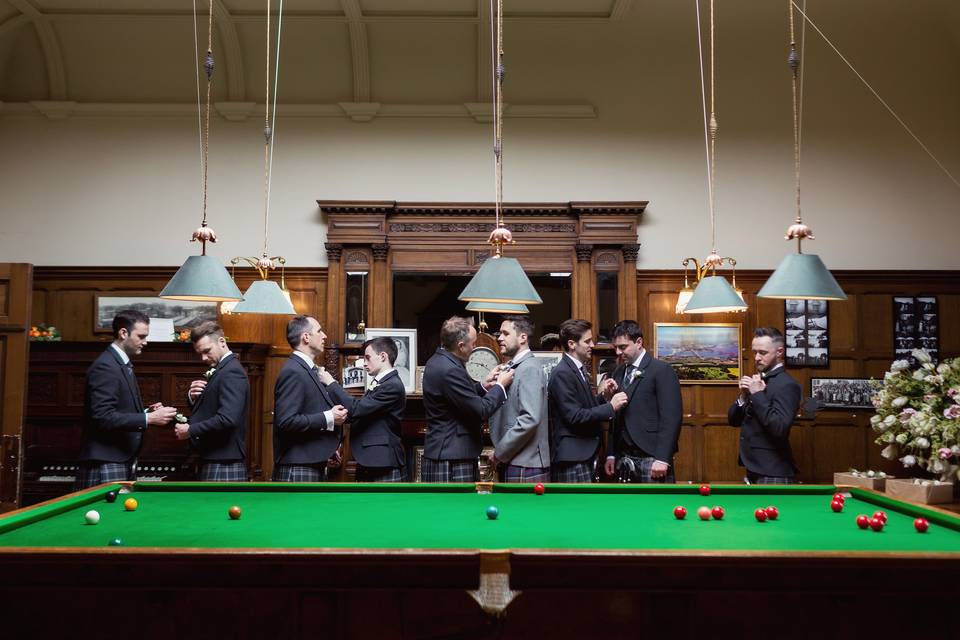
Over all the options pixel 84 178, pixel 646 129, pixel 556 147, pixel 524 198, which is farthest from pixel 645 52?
pixel 84 178

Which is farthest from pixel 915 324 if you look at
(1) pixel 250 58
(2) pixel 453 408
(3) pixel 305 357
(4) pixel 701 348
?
(1) pixel 250 58

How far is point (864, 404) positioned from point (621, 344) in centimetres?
494

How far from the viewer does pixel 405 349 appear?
8.67m

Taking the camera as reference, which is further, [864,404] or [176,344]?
[864,404]

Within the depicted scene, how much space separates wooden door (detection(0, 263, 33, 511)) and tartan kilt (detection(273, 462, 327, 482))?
164 cm

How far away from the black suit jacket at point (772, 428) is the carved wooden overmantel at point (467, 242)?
393 cm

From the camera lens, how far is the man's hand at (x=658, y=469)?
516cm

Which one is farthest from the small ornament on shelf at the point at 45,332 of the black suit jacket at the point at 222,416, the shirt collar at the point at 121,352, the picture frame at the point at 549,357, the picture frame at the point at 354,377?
the picture frame at the point at 549,357

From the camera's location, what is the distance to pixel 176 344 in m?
7.88

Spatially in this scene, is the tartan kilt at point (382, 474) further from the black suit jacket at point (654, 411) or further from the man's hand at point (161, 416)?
the black suit jacket at point (654, 411)

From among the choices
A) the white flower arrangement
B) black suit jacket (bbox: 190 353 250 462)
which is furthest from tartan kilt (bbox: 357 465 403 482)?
A: the white flower arrangement

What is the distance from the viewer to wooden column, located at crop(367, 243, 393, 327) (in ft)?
29.3

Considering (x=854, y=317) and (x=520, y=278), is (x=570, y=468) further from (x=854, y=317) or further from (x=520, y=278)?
(x=854, y=317)

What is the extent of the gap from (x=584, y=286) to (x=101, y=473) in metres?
5.62
